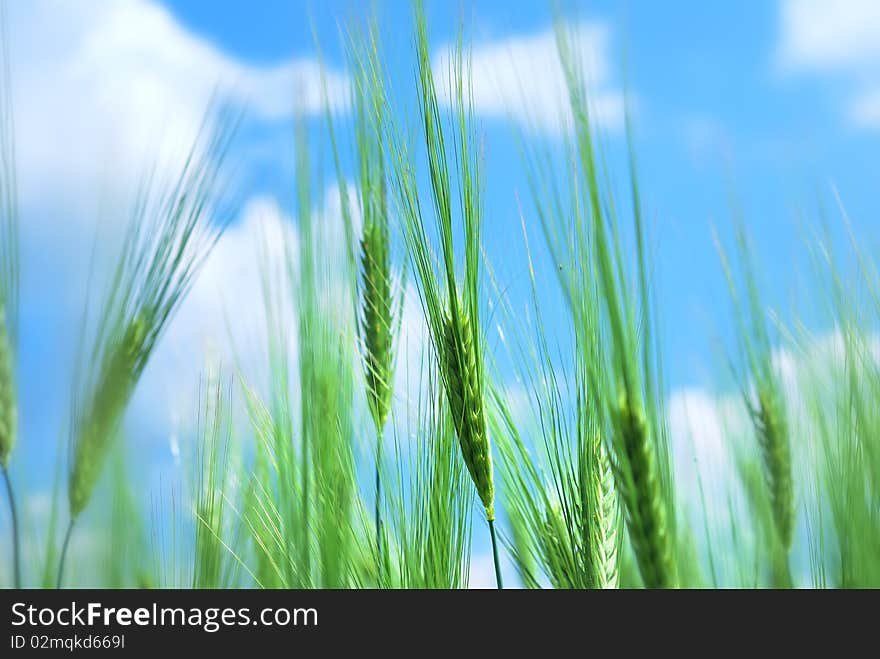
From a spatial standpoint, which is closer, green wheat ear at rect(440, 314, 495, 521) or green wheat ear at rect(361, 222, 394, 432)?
green wheat ear at rect(440, 314, 495, 521)

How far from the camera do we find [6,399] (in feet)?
3.10

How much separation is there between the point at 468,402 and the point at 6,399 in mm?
497

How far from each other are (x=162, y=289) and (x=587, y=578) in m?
0.58

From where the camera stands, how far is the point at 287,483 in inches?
32.8

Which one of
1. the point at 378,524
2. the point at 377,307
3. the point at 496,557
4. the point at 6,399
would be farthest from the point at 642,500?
the point at 6,399

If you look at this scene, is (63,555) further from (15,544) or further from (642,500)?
(642,500)

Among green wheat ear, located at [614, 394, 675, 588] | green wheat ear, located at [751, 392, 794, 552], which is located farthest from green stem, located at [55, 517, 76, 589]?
green wheat ear, located at [751, 392, 794, 552]

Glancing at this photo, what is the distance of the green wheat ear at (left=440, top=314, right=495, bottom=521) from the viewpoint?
2.96 feet

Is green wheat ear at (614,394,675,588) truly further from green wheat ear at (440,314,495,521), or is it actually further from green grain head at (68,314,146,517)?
green grain head at (68,314,146,517)

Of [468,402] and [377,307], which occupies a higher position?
[377,307]

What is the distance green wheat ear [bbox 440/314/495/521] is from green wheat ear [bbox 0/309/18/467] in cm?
46

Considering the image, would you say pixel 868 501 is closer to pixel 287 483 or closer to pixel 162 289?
pixel 287 483
